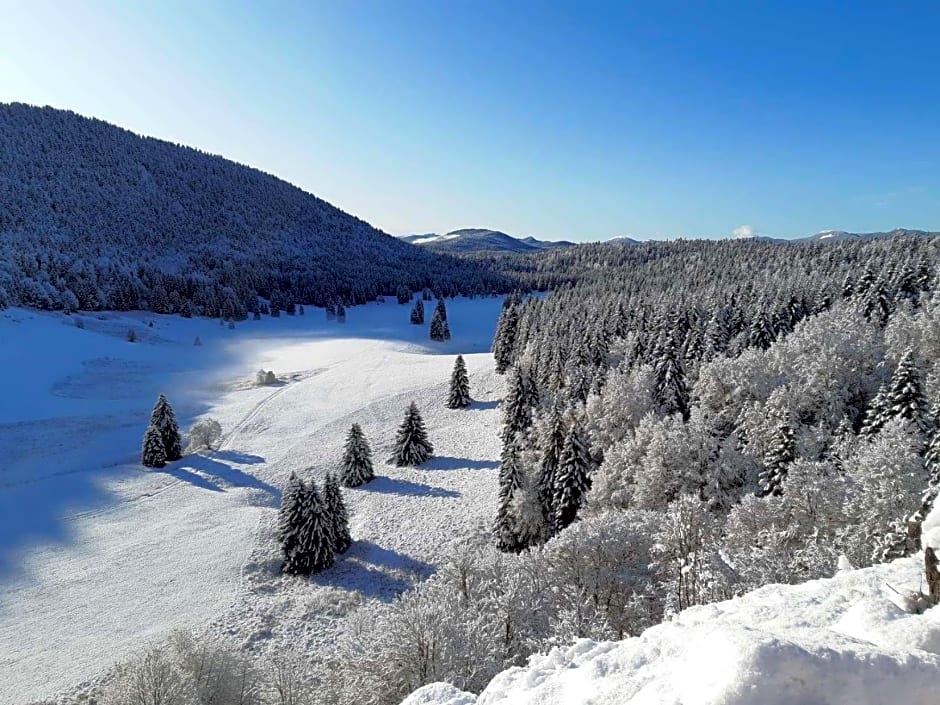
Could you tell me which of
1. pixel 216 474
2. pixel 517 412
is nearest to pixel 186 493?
pixel 216 474

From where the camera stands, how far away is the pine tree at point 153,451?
56.4 m

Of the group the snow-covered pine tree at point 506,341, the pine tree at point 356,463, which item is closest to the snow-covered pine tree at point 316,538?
the pine tree at point 356,463

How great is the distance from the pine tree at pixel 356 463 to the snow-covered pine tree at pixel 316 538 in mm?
13120

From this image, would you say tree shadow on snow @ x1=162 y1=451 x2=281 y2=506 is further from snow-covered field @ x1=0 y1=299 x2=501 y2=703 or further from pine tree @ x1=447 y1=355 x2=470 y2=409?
pine tree @ x1=447 y1=355 x2=470 y2=409

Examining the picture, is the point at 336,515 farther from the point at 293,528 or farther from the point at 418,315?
the point at 418,315

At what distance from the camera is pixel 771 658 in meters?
6.38

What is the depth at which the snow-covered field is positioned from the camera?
3225cm

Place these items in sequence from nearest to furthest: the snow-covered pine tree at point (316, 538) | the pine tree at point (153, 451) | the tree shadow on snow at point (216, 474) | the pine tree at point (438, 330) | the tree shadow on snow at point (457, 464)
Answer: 1. the snow-covered pine tree at point (316, 538)
2. the tree shadow on snow at point (216, 474)
3. the tree shadow on snow at point (457, 464)
4. the pine tree at point (153, 451)
5. the pine tree at point (438, 330)

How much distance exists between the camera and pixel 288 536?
38.1 metres

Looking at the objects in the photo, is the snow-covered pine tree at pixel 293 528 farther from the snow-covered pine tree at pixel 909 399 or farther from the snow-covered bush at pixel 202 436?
the snow-covered pine tree at pixel 909 399

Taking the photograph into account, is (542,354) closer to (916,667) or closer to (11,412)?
(916,667)

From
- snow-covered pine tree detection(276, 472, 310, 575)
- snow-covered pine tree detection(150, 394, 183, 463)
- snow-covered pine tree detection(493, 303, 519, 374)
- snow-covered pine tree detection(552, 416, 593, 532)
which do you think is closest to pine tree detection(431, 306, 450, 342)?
snow-covered pine tree detection(493, 303, 519, 374)

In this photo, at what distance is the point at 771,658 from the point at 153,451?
64722mm

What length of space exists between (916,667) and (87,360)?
114692 mm
